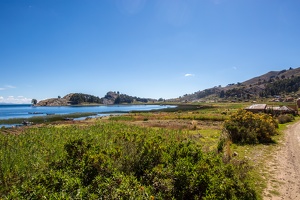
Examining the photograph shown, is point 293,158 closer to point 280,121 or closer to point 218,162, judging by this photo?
point 218,162

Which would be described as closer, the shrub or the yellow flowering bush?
the yellow flowering bush

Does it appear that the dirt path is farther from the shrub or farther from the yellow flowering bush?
the shrub

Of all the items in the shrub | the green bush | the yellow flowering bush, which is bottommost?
the shrub

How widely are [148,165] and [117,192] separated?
401 cm

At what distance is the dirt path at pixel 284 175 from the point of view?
441 inches

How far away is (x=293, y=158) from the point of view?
17.8m

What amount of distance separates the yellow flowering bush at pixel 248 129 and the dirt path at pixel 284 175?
3.13 m

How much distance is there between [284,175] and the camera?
1396cm

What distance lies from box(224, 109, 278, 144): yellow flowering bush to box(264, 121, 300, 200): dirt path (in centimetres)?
313

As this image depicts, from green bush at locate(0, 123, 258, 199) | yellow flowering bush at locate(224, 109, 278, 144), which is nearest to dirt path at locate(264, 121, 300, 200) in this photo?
green bush at locate(0, 123, 258, 199)

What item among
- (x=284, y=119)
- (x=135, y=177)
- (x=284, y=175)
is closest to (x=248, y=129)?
(x=284, y=175)

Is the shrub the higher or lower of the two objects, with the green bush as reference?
lower

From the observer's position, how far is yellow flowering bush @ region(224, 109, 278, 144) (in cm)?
2456

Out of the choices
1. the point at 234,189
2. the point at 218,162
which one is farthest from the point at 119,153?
the point at 234,189
